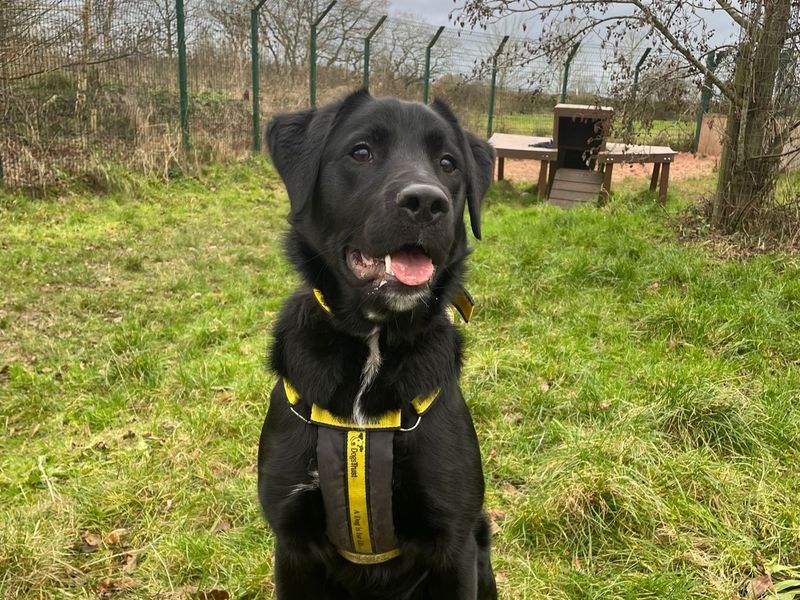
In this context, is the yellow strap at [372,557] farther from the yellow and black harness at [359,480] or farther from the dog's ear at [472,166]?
the dog's ear at [472,166]

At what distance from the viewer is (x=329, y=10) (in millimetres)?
12000

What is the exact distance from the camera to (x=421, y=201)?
5.88 feet

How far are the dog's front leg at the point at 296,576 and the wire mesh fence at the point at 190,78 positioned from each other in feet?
18.5

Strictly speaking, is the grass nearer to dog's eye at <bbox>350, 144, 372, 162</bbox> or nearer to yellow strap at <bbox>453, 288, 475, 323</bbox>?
dog's eye at <bbox>350, 144, 372, 162</bbox>

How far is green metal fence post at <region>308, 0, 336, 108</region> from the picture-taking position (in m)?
11.7

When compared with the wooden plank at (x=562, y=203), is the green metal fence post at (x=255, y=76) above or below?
above

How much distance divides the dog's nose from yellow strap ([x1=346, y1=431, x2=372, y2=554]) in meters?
0.66

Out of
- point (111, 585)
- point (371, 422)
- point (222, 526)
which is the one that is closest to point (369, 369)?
point (371, 422)

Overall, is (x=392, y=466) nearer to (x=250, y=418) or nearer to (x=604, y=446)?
(x=604, y=446)

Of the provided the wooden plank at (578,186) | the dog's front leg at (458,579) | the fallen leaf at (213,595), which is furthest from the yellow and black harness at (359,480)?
the wooden plank at (578,186)

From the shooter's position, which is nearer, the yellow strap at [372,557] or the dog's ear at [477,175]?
the yellow strap at [372,557]

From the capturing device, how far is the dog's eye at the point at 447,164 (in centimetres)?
225

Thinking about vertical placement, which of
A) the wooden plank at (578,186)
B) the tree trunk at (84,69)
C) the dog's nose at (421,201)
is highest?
the tree trunk at (84,69)

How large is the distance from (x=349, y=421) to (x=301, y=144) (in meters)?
0.99
